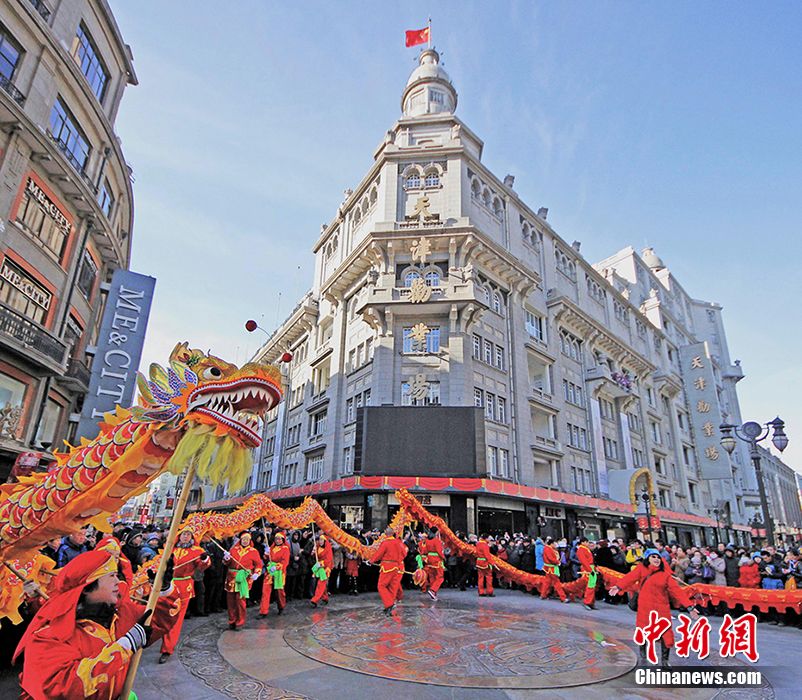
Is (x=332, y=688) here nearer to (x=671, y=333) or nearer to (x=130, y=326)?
(x=130, y=326)

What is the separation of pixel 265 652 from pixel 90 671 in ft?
17.4

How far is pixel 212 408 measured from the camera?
5.16 meters

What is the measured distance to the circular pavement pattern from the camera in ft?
21.7

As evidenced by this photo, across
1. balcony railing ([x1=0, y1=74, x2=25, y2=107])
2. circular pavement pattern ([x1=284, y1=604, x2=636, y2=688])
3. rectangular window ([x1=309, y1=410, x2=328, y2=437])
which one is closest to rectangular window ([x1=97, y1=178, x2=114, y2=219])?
balcony railing ([x1=0, y1=74, x2=25, y2=107])

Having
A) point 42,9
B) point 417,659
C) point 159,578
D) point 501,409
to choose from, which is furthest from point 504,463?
point 42,9

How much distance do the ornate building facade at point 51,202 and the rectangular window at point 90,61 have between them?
4 cm

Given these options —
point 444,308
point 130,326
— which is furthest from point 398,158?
point 130,326

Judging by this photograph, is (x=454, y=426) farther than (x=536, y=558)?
Yes

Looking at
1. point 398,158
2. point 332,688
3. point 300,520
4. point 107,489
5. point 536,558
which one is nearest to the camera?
point 107,489

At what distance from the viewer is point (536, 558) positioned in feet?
55.9

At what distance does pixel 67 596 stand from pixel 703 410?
5850cm

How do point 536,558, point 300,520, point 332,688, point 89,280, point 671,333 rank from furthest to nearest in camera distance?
point 671,333 < point 89,280 < point 536,558 < point 300,520 < point 332,688

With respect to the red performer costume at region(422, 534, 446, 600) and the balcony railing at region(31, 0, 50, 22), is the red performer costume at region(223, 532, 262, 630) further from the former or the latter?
the balcony railing at region(31, 0, 50, 22)

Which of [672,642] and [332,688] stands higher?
[672,642]
